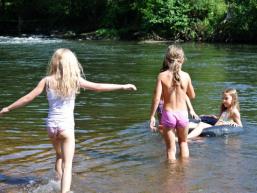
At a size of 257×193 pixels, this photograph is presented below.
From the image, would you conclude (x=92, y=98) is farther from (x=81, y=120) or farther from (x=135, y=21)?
(x=135, y=21)

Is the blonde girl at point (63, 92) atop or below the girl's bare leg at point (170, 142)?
atop

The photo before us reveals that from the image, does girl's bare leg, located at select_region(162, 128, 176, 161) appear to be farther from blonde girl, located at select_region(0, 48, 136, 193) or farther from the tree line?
the tree line

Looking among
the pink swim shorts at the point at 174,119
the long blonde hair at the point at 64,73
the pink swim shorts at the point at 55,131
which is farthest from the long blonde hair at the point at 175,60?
the pink swim shorts at the point at 55,131

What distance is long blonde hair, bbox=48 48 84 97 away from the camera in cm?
614

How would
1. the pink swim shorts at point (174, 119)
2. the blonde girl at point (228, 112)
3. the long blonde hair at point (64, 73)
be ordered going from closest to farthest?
the long blonde hair at point (64, 73) → the pink swim shorts at point (174, 119) → the blonde girl at point (228, 112)

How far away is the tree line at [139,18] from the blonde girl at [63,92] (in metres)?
36.4

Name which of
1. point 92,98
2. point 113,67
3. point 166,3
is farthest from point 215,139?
point 166,3

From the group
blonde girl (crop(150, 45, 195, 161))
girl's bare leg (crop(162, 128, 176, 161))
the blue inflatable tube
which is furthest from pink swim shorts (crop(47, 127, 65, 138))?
the blue inflatable tube

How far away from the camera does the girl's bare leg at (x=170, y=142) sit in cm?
792

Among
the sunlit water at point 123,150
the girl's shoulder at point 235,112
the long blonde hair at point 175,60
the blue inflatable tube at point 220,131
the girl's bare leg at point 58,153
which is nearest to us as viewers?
the girl's bare leg at point 58,153

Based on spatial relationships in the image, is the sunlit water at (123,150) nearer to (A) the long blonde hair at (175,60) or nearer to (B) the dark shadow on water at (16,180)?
(B) the dark shadow on water at (16,180)

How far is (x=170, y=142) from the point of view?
8031mm

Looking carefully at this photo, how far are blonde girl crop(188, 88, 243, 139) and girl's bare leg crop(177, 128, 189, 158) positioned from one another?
1893 millimetres

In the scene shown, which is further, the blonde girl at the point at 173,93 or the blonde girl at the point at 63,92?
the blonde girl at the point at 173,93
